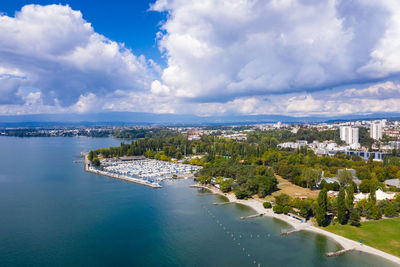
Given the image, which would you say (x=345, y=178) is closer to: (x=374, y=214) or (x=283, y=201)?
(x=374, y=214)

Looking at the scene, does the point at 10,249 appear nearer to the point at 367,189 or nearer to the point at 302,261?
the point at 302,261

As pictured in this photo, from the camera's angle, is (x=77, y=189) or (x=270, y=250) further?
(x=77, y=189)

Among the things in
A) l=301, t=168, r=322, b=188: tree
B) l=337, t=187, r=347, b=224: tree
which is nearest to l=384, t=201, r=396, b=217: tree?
l=337, t=187, r=347, b=224: tree

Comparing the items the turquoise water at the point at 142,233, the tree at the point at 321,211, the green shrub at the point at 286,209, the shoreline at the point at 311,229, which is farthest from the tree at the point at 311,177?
the tree at the point at 321,211

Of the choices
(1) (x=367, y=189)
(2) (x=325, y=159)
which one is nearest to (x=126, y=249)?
(1) (x=367, y=189)

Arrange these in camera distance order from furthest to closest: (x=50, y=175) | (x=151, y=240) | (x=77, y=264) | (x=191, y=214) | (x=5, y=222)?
(x=50, y=175)
(x=191, y=214)
(x=5, y=222)
(x=151, y=240)
(x=77, y=264)

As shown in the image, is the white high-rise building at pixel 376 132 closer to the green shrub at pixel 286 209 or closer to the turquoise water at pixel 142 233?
the turquoise water at pixel 142 233

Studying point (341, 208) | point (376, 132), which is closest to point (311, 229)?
point (341, 208)

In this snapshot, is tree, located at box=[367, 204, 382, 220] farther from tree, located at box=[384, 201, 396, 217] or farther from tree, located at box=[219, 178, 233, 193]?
tree, located at box=[219, 178, 233, 193]
